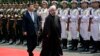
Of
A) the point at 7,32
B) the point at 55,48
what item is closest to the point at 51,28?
the point at 55,48

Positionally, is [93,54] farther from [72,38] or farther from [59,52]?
[59,52]

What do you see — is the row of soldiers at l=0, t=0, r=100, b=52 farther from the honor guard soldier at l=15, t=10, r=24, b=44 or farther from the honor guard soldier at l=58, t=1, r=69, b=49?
the honor guard soldier at l=15, t=10, r=24, b=44

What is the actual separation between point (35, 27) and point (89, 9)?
10.8ft

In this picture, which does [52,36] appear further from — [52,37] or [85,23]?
[85,23]

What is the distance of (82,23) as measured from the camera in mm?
17234

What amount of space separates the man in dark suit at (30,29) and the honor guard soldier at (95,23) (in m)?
3.24

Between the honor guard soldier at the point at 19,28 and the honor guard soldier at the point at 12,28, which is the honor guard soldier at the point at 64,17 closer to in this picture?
the honor guard soldier at the point at 19,28

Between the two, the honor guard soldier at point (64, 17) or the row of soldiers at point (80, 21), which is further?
the honor guard soldier at point (64, 17)

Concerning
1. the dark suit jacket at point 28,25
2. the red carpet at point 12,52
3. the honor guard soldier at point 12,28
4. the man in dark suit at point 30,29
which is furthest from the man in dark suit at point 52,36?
the honor guard soldier at point 12,28

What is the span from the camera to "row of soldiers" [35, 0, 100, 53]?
16672 millimetres

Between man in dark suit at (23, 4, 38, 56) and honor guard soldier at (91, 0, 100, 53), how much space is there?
10.6 feet

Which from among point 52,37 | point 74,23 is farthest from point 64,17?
point 52,37

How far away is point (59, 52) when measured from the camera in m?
12.7

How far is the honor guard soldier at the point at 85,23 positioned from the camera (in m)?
16.8
